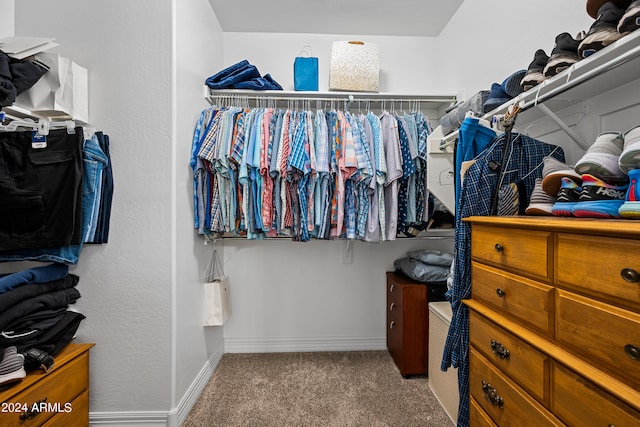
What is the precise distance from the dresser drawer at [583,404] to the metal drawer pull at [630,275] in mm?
222

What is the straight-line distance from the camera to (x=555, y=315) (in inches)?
27.4

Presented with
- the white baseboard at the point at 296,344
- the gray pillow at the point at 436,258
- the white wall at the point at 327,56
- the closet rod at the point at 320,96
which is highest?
the white wall at the point at 327,56

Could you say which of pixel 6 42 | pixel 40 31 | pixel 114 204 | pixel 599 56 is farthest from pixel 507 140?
pixel 40 31

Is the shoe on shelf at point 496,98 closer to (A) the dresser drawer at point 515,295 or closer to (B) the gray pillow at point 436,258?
(A) the dresser drawer at point 515,295

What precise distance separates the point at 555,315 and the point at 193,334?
1729 millimetres

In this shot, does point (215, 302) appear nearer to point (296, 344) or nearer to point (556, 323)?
point (296, 344)

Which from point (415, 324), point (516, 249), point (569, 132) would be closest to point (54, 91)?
point (516, 249)

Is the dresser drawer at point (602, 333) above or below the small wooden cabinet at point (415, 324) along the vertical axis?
above

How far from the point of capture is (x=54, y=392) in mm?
1222

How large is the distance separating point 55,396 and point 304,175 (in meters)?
1.49

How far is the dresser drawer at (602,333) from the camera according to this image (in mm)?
533

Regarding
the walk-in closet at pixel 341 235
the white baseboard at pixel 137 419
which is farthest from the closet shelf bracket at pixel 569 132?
the white baseboard at pixel 137 419

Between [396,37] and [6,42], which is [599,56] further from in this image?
[6,42]

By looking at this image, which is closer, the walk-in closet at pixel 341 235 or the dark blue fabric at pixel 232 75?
the walk-in closet at pixel 341 235
